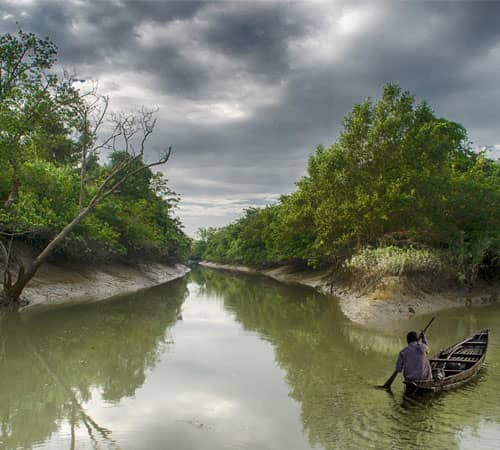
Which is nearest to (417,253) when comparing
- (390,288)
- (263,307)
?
(390,288)

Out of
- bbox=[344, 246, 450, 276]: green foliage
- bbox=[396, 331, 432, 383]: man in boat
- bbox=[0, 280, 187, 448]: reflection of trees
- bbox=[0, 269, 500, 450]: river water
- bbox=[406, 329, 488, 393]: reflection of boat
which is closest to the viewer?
bbox=[0, 269, 500, 450]: river water

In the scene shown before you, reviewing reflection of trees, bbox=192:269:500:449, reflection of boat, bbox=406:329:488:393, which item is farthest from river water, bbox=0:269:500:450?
reflection of boat, bbox=406:329:488:393

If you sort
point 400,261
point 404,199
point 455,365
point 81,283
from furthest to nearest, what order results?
point 81,283 → point 404,199 → point 400,261 → point 455,365

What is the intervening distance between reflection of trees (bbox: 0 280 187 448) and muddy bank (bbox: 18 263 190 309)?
2.88 metres

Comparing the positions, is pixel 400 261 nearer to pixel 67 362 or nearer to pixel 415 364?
pixel 415 364

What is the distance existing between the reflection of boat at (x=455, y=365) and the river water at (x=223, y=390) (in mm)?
279

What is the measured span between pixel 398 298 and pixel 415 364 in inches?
577

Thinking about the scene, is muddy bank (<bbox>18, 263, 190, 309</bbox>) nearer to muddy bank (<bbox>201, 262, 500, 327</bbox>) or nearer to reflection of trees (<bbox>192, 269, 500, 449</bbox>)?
reflection of trees (<bbox>192, 269, 500, 449</bbox>)

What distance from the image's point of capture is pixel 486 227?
30031 millimetres

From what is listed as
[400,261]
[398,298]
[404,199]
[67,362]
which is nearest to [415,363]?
[67,362]

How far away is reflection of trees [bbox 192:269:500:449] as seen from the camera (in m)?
7.64

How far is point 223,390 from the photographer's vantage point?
10.4m

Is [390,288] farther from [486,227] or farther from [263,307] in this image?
[486,227]

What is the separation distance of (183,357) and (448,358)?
7.95 meters
